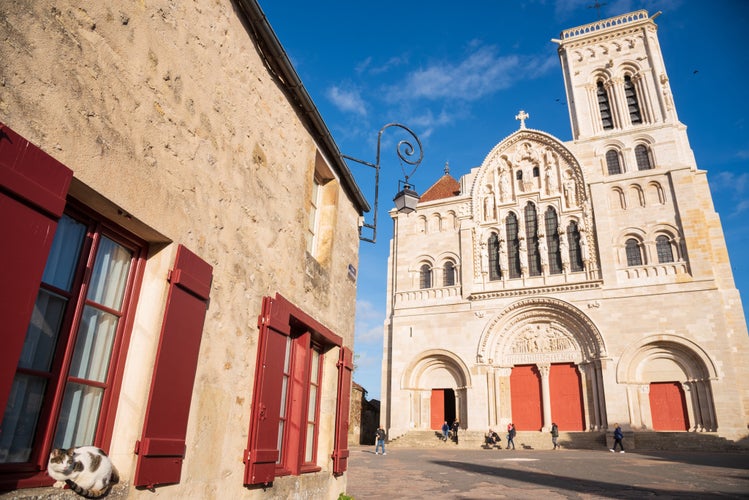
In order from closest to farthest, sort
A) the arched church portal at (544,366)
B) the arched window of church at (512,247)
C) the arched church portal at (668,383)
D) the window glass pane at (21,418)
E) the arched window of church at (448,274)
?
the window glass pane at (21,418) → the arched church portal at (668,383) → the arched church portal at (544,366) → the arched window of church at (512,247) → the arched window of church at (448,274)

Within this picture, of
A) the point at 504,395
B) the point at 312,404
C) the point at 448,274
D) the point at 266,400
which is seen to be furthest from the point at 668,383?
the point at 266,400

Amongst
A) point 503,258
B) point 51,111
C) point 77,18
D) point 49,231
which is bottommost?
point 49,231

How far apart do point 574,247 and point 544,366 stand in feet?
19.4

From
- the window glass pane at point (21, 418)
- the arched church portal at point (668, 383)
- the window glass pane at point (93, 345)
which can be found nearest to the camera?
the window glass pane at point (21, 418)

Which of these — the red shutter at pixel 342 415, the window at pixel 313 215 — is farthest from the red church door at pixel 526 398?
the window at pixel 313 215

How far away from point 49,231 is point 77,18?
48.1 inches

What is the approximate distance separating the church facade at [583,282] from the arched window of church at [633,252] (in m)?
0.05

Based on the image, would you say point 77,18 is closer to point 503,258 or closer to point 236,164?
point 236,164

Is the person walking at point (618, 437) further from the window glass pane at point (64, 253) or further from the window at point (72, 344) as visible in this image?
the window glass pane at point (64, 253)

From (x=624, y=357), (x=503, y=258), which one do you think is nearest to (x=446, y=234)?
(x=503, y=258)

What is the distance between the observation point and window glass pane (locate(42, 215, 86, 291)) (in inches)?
101

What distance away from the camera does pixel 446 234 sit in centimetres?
2630

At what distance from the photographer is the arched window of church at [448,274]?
25281 millimetres

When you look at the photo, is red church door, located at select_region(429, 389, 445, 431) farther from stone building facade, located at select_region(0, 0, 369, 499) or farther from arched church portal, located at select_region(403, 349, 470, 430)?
stone building facade, located at select_region(0, 0, 369, 499)
